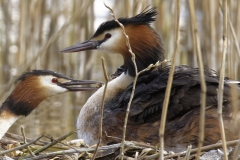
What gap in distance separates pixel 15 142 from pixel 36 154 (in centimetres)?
49

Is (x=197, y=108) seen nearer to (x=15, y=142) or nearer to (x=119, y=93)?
(x=119, y=93)

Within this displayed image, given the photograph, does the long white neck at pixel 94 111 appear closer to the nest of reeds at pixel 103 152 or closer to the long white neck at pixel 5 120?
the nest of reeds at pixel 103 152

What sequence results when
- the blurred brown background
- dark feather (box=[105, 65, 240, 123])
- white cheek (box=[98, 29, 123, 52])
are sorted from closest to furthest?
dark feather (box=[105, 65, 240, 123]) < white cheek (box=[98, 29, 123, 52]) < the blurred brown background

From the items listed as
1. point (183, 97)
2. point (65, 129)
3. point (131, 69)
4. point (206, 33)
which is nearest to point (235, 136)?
point (183, 97)

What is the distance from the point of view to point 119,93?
5.85 metres

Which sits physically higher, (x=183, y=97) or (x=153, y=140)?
(x=183, y=97)

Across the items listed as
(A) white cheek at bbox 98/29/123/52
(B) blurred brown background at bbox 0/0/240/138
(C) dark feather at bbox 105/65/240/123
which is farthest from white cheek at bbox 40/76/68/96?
(B) blurred brown background at bbox 0/0/240/138

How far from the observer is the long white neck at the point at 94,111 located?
5532 millimetres

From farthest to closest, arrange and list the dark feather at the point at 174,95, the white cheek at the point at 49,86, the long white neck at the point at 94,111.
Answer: the long white neck at the point at 94,111 → the white cheek at the point at 49,86 → the dark feather at the point at 174,95

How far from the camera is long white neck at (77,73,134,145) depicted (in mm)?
5532

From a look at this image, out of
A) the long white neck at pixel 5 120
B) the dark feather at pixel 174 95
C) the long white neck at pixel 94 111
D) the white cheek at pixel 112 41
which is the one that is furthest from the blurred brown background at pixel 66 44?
the long white neck at pixel 5 120

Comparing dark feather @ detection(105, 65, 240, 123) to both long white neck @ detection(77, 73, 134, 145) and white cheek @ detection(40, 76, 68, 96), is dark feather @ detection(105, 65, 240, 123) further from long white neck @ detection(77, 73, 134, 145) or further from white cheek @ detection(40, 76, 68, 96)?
white cheek @ detection(40, 76, 68, 96)

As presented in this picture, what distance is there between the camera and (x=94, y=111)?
5.70 m

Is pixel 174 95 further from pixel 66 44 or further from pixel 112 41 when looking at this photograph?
pixel 66 44
